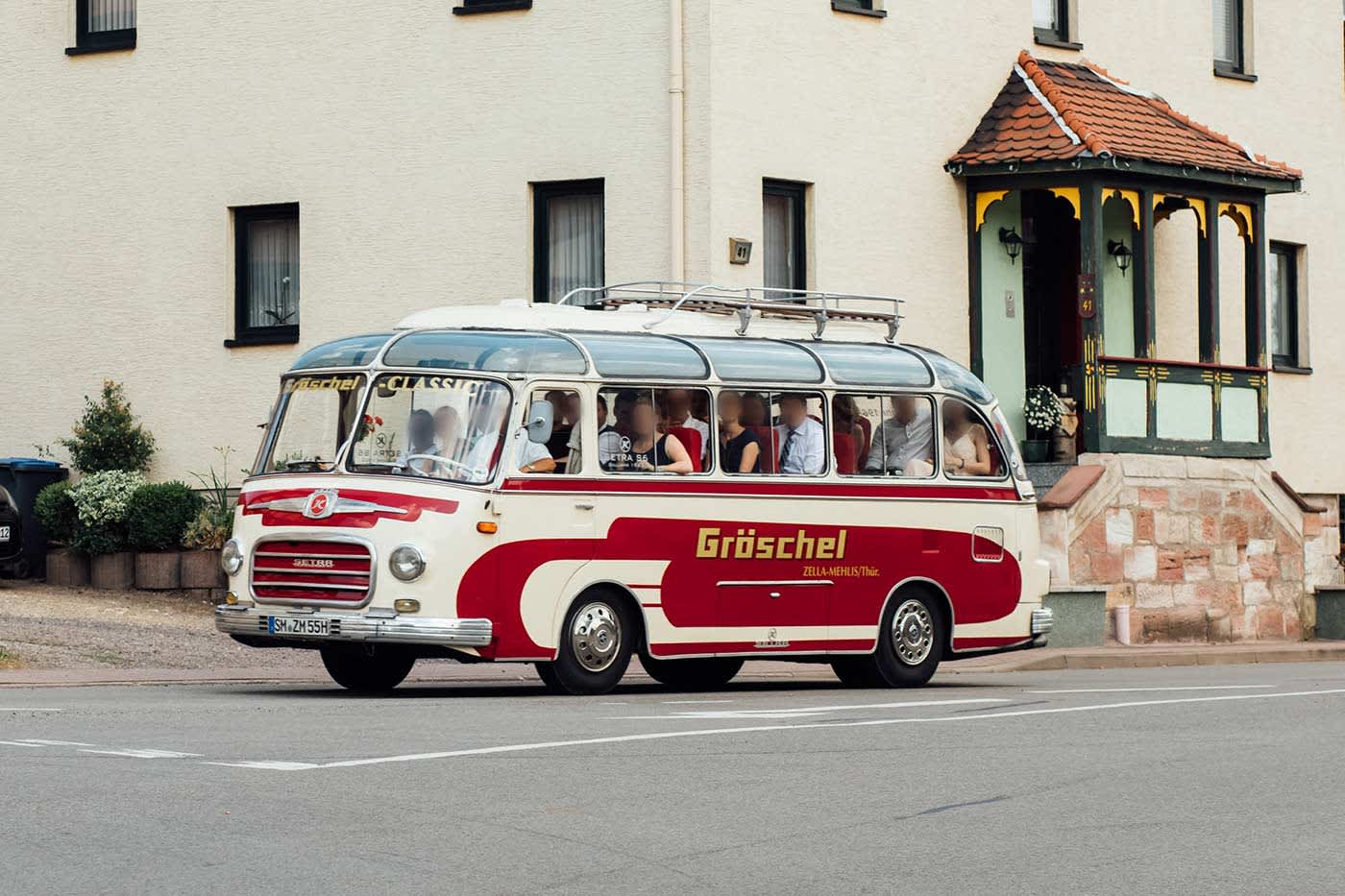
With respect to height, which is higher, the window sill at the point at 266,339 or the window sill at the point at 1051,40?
the window sill at the point at 1051,40

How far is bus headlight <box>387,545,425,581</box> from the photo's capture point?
15.4m

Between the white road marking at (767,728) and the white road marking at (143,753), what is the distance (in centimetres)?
42

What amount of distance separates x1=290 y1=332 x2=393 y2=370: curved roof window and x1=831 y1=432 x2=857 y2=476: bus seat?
370cm

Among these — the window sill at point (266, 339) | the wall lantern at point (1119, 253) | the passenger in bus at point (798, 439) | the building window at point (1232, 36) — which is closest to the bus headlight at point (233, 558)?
the passenger in bus at point (798, 439)

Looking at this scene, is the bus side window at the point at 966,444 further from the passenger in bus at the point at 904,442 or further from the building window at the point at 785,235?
the building window at the point at 785,235

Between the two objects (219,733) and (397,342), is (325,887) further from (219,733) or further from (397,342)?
(397,342)

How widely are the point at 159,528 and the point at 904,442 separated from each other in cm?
970

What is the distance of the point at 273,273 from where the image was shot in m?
26.4

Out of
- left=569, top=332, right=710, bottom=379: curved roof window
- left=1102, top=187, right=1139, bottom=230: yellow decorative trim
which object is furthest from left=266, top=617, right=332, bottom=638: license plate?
left=1102, top=187, right=1139, bottom=230: yellow decorative trim

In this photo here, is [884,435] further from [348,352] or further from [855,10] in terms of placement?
[855,10]

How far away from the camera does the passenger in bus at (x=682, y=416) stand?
17.0 m

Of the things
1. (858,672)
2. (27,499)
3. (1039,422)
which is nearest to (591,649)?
(858,672)

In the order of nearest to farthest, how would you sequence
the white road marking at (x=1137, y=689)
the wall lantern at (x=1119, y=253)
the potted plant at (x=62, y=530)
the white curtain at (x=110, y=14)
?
the white road marking at (x=1137, y=689) → the potted plant at (x=62, y=530) → the white curtain at (x=110, y=14) → the wall lantern at (x=1119, y=253)

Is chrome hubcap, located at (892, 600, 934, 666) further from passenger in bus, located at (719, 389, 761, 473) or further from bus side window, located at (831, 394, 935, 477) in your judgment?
passenger in bus, located at (719, 389, 761, 473)
